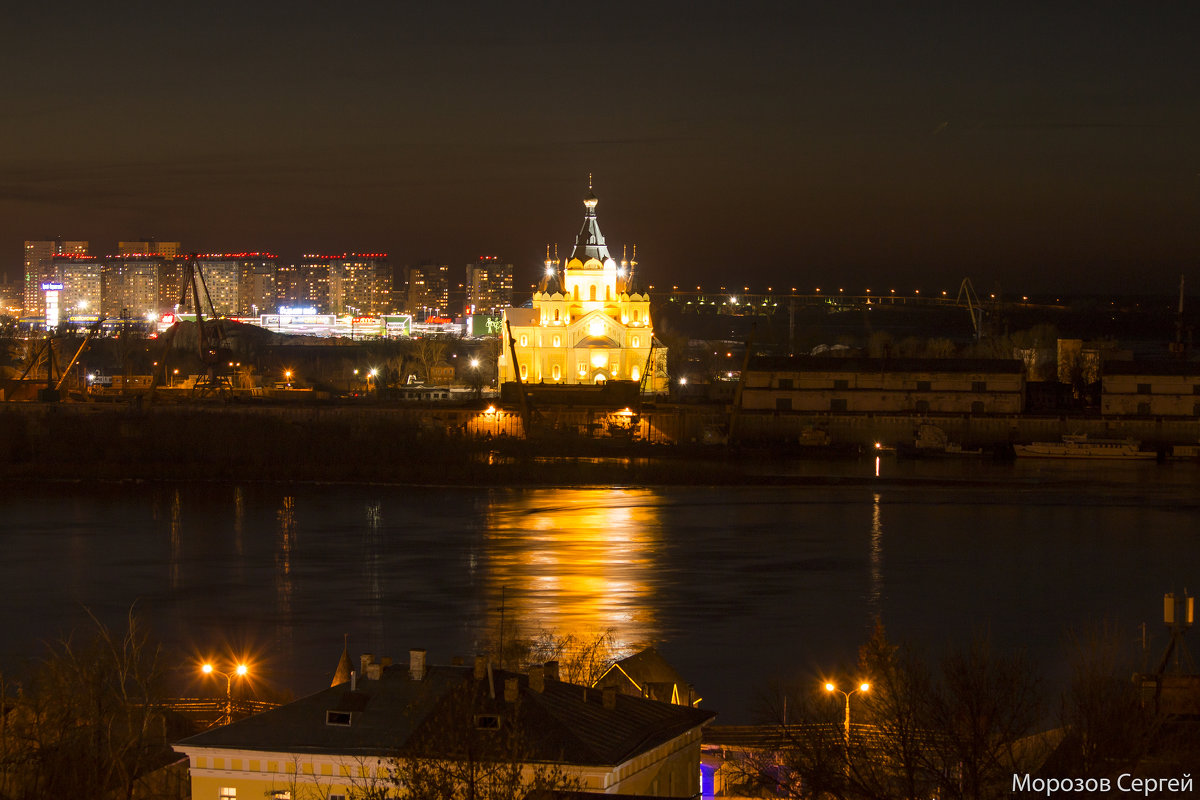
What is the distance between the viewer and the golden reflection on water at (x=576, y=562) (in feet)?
35.0

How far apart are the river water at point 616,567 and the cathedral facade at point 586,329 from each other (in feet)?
26.8

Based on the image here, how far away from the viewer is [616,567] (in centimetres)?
1327

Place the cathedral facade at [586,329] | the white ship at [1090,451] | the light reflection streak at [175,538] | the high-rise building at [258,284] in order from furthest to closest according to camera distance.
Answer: the high-rise building at [258,284]
the cathedral facade at [586,329]
the white ship at [1090,451]
the light reflection streak at [175,538]

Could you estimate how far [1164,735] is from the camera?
5.09 m

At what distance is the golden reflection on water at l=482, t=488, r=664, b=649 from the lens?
1067 cm

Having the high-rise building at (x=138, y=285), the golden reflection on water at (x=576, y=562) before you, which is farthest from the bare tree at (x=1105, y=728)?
the high-rise building at (x=138, y=285)

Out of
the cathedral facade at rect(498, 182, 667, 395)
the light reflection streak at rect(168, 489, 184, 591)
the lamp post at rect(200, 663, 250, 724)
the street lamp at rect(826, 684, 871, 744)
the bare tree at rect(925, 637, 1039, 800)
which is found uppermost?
the cathedral facade at rect(498, 182, 667, 395)

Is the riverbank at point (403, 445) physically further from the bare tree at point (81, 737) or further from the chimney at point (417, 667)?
the chimney at point (417, 667)

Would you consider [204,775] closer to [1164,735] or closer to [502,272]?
[1164,735]

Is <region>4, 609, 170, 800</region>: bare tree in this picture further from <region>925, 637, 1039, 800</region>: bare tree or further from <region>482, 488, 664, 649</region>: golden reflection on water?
<region>482, 488, 664, 649</region>: golden reflection on water

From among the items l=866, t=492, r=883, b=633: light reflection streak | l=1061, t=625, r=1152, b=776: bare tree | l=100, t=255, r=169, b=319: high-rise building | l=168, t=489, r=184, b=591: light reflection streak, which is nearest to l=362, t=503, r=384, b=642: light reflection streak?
l=168, t=489, r=184, b=591: light reflection streak

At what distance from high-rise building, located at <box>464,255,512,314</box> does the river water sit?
61.4 meters

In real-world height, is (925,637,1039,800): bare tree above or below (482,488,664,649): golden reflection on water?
above

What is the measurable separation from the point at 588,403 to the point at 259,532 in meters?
10.7
